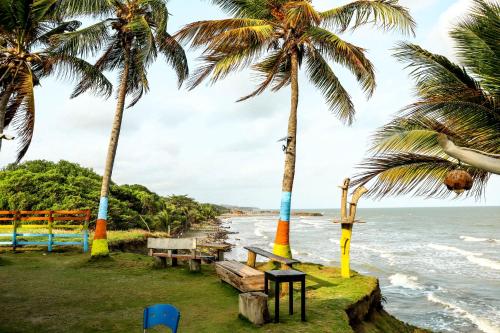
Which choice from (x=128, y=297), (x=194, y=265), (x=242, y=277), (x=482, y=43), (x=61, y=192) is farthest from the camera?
(x=61, y=192)

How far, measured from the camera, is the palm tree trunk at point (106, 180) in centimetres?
1373

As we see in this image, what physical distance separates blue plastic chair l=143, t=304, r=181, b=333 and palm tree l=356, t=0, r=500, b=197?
406 cm

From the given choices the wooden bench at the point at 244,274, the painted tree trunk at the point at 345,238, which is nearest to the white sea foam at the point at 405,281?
the painted tree trunk at the point at 345,238

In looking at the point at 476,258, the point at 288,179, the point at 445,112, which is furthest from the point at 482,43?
the point at 476,258

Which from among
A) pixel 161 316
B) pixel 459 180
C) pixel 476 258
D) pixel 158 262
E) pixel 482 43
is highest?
pixel 482 43

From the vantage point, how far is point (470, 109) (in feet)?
21.0

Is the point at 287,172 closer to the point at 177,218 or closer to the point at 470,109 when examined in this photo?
the point at 470,109

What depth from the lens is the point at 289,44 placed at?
12547mm

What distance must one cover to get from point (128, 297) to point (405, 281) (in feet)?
74.0

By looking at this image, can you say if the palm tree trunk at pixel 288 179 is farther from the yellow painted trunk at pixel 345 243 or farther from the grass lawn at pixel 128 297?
the yellow painted trunk at pixel 345 243

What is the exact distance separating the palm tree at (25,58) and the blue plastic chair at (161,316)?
941cm

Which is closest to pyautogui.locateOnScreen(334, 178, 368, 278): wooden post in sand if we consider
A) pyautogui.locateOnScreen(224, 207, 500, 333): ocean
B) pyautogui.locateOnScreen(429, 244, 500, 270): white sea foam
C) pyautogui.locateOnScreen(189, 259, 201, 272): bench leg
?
pyautogui.locateOnScreen(189, 259, 201, 272): bench leg

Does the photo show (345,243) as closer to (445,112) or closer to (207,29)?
(445,112)

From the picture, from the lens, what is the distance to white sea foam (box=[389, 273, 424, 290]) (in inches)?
981
